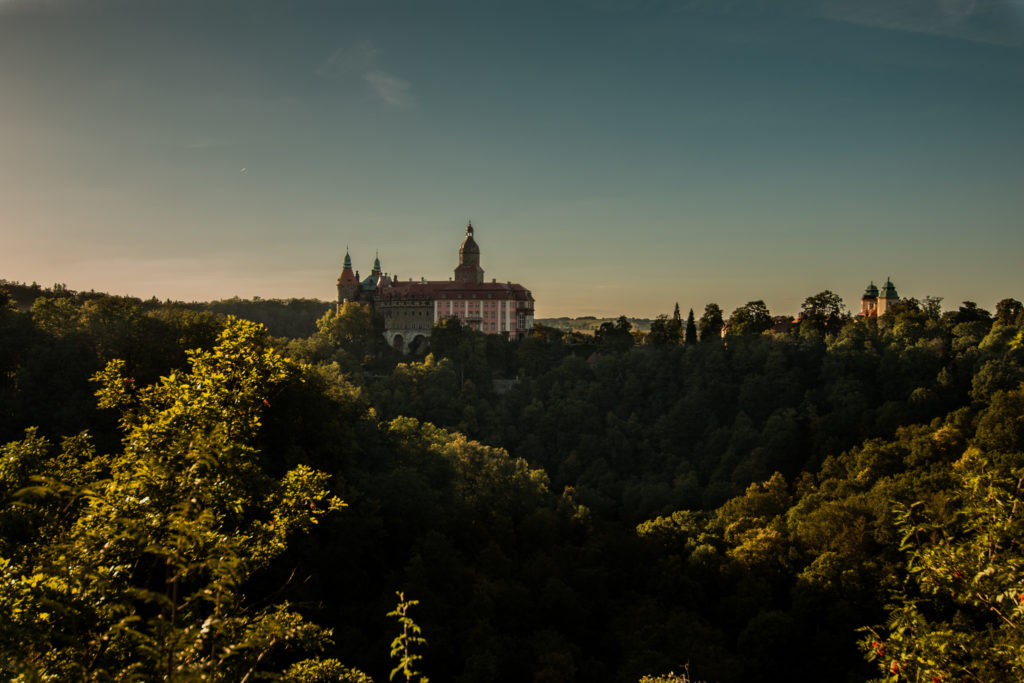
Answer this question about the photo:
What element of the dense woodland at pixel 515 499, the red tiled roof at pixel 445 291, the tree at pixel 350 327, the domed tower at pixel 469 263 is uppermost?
the domed tower at pixel 469 263

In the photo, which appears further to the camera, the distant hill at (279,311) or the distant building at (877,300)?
the distant hill at (279,311)

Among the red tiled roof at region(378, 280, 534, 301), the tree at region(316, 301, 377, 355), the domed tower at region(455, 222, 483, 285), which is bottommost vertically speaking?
the tree at region(316, 301, 377, 355)

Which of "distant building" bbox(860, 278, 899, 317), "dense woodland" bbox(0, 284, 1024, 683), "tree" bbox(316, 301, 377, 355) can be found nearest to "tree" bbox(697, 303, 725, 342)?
"dense woodland" bbox(0, 284, 1024, 683)

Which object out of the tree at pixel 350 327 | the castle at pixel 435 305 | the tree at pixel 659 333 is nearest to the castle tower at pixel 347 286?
the castle at pixel 435 305

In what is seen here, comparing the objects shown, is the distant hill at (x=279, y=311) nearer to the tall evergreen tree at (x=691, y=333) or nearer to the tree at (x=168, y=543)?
the tall evergreen tree at (x=691, y=333)

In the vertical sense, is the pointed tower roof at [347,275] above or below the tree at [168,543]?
above

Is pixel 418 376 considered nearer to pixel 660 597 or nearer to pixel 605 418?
pixel 605 418

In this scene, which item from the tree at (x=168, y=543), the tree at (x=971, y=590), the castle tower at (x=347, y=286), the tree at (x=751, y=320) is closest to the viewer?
the tree at (x=168, y=543)

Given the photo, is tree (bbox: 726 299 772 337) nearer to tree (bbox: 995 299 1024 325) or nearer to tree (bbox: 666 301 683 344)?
tree (bbox: 666 301 683 344)
